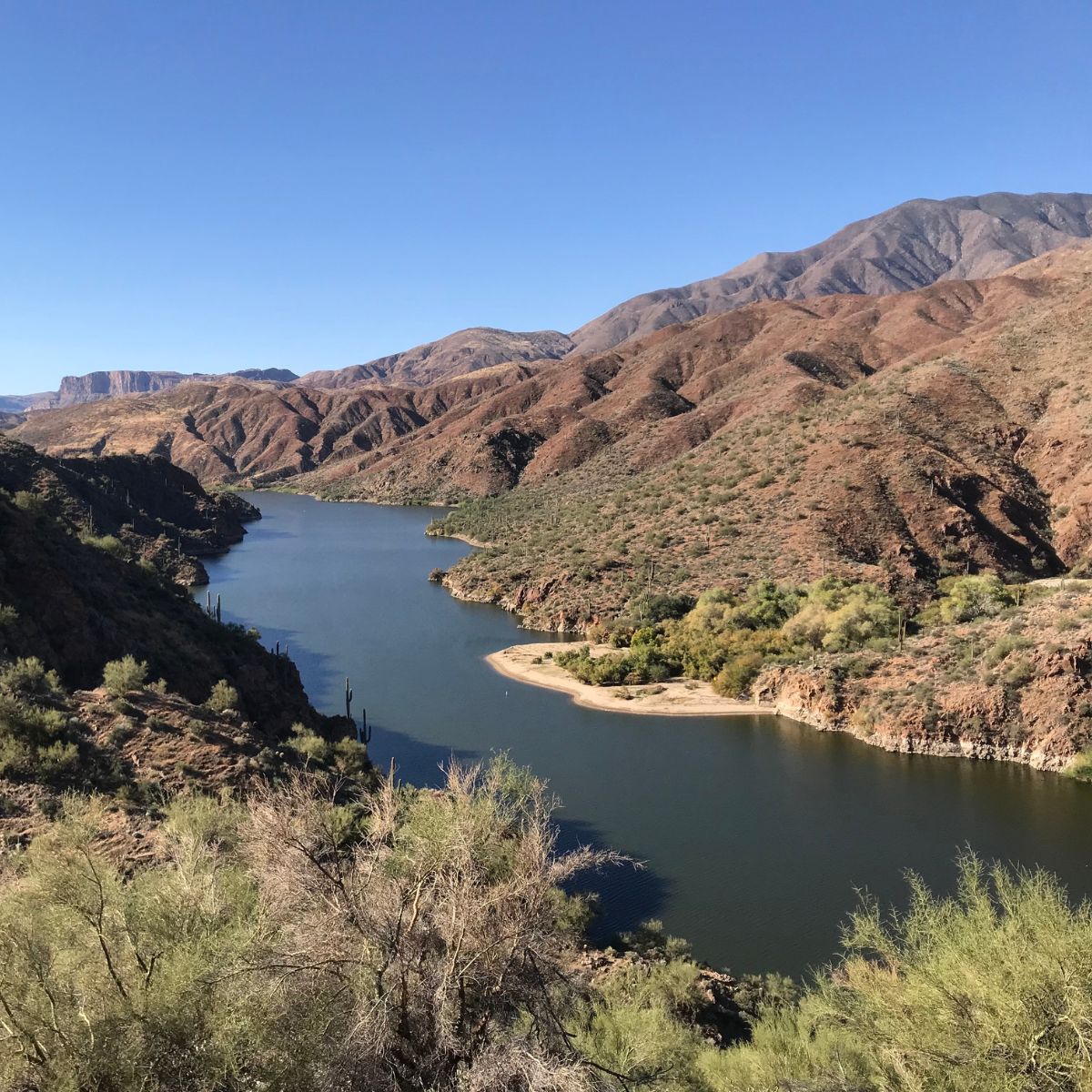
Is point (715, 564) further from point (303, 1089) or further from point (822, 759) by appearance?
point (303, 1089)

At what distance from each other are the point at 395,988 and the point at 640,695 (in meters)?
29.4

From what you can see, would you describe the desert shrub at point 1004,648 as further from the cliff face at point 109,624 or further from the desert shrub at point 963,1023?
the cliff face at point 109,624

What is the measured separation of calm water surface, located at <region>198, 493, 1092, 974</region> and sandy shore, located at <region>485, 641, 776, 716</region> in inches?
30.6

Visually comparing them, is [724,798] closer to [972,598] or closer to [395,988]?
[972,598]

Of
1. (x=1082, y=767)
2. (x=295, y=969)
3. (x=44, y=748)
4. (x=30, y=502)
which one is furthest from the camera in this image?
(x=30, y=502)

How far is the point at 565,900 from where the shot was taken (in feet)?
58.0

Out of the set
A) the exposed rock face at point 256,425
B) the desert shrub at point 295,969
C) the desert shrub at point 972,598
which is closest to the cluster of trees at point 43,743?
the desert shrub at point 295,969

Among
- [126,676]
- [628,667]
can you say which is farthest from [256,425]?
[126,676]

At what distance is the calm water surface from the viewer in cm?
1970

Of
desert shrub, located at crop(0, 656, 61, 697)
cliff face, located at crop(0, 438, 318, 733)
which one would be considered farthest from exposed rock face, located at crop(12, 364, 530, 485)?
desert shrub, located at crop(0, 656, 61, 697)

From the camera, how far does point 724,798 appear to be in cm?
2606

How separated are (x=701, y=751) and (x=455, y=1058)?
77.1 feet

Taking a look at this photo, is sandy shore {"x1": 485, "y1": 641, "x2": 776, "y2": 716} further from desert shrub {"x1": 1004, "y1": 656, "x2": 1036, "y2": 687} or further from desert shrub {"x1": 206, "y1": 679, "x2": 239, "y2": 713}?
desert shrub {"x1": 206, "y1": 679, "x2": 239, "y2": 713}

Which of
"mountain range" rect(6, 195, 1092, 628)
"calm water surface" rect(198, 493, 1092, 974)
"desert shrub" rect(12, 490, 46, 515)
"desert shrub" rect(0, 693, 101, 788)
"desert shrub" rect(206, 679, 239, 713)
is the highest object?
"mountain range" rect(6, 195, 1092, 628)
